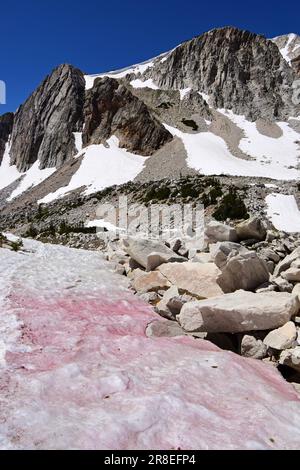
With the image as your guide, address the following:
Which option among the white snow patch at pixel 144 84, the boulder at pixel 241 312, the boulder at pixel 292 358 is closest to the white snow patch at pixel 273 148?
the white snow patch at pixel 144 84

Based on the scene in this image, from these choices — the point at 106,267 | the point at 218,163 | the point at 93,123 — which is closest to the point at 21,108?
the point at 93,123

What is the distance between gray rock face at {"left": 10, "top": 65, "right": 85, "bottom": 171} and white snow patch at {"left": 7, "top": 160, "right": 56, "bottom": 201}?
88.3 inches

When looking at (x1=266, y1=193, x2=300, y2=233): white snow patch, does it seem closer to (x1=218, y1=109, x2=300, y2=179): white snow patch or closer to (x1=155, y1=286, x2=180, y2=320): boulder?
(x1=155, y1=286, x2=180, y2=320): boulder

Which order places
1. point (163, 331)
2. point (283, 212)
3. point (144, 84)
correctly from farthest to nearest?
1. point (144, 84)
2. point (283, 212)
3. point (163, 331)

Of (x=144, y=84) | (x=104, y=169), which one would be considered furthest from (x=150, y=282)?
(x=144, y=84)

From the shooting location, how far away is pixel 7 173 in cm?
11650

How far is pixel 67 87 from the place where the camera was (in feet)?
384

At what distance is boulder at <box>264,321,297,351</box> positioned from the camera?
25.7 feet

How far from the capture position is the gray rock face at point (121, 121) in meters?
86.2

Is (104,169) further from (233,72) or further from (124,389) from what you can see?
(124,389)

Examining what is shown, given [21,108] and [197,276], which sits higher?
[21,108]

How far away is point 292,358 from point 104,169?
73844 millimetres
